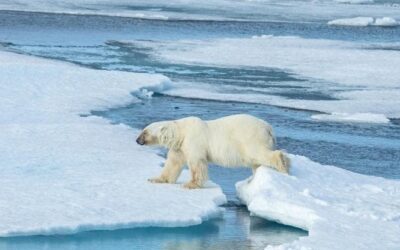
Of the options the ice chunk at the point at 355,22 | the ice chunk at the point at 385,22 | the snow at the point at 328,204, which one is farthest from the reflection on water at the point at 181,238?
the ice chunk at the point at 385,22

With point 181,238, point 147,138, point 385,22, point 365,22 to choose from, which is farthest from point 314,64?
point 181,238

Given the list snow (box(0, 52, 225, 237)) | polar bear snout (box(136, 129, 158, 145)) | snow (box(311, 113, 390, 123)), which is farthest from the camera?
snow (box(311, 113, 390, 123))

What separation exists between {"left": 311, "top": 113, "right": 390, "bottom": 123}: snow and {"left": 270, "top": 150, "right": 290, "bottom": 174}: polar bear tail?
4975 millimetres

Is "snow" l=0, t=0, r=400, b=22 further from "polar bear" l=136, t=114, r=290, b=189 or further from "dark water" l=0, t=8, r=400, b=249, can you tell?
"polar bear" l=136, t=114, r=290, b=189

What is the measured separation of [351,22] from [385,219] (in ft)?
73.3

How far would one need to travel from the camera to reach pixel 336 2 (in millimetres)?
39000

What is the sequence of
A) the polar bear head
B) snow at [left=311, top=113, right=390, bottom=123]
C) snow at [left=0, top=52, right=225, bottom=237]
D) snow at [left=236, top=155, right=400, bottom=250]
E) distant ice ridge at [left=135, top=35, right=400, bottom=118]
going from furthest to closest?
distant ice ridge at [left=135, top=35, right=400, bottom=118] < snow at [left=311, top=113, right=390, bottom=123] < the polar bear head < snow at [left=0, top=52, right=225, bottom=237] < snow at [left=236, top=155, right=400, bottom=250]

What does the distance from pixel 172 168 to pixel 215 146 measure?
1.31 feet

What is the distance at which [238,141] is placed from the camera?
862 centimetres

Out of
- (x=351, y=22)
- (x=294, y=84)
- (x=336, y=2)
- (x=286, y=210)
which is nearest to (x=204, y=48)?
(x=294, y=84)

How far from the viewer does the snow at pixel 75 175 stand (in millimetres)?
7531

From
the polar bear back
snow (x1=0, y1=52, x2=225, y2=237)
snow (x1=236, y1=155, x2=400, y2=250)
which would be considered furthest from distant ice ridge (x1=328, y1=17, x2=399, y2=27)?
the polar bear back

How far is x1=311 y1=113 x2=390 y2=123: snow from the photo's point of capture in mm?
13539

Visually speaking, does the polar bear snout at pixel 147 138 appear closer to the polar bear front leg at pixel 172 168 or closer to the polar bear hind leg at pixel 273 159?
the polar bear front leg at pixel 172 168
